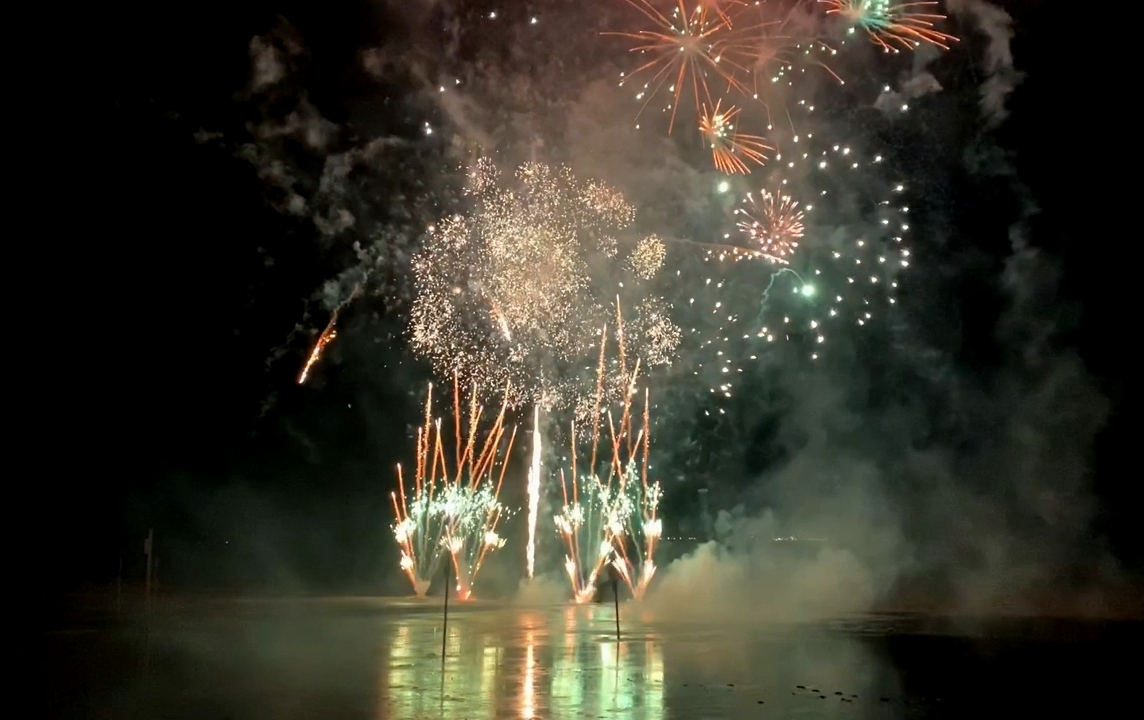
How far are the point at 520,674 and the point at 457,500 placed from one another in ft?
66.3

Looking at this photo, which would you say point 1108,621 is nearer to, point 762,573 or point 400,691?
point 762,573

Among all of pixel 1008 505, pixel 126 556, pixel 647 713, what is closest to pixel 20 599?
pixel 126 556

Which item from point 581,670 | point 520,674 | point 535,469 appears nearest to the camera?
point 520,674

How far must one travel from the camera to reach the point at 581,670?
1315cm

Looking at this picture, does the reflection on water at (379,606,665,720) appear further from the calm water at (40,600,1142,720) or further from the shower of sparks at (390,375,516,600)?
the shower of sparks at (390,375,516,600)

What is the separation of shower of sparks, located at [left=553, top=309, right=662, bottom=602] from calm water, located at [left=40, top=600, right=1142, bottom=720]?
6.77m

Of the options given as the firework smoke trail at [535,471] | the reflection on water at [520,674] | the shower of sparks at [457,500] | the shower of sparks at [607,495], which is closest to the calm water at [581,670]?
the reflection on water at [520,674]

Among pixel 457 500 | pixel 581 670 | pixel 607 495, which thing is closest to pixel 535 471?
pixel 607 495

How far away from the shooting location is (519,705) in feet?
33.8

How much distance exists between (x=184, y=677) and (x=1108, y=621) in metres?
18.5

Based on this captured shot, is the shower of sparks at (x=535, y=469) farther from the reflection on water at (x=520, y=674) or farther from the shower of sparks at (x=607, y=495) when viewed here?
the reflection on water at (x=520, y=674)

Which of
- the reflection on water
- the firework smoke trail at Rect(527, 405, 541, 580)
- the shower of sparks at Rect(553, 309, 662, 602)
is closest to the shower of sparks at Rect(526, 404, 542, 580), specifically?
the firework smoke trail at Rect(527, 405, 541, 580)

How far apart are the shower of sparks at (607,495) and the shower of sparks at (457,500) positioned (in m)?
2.32

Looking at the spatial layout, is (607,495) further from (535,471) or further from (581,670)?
(581,670)
